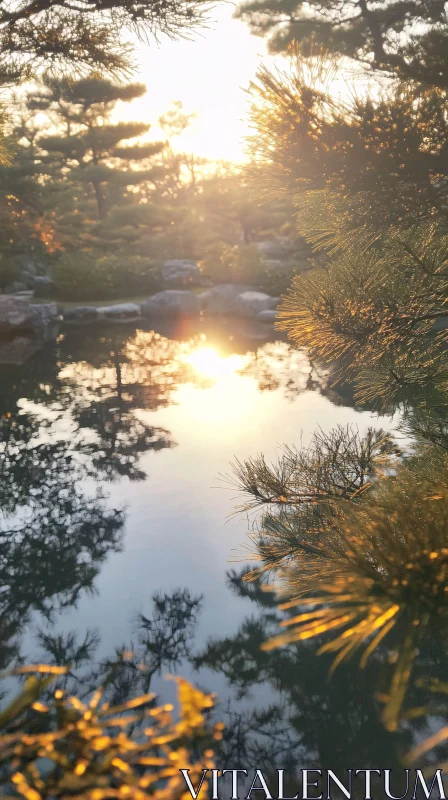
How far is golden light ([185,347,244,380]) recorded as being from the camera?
8.60 m

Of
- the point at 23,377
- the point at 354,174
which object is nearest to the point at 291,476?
the point at 354,174

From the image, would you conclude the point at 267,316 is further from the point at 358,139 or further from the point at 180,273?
the point at 358,139

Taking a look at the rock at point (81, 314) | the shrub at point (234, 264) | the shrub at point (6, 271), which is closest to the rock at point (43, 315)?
the rock at point (81, 314)

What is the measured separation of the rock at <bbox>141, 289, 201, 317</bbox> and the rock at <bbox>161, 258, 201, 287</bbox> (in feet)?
11.5

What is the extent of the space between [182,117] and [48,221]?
68.6 ft

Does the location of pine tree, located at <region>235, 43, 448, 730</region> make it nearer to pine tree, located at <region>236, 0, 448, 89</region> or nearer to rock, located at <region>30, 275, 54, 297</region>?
pine tree, located at <region>236, 0, 448, 89</region>

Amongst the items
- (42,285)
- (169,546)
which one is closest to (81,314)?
(42,285)

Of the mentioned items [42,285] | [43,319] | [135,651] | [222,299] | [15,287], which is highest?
[42,285]

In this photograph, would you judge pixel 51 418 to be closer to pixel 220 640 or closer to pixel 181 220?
pixel 220 640

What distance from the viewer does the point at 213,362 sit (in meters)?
9.28

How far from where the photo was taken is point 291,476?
9.53 feet

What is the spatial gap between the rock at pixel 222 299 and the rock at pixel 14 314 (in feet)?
15.7

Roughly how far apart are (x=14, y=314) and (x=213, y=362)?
16.0 ft

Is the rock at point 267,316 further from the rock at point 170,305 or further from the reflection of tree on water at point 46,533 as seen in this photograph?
the reflection of tree on water at point 46,533
